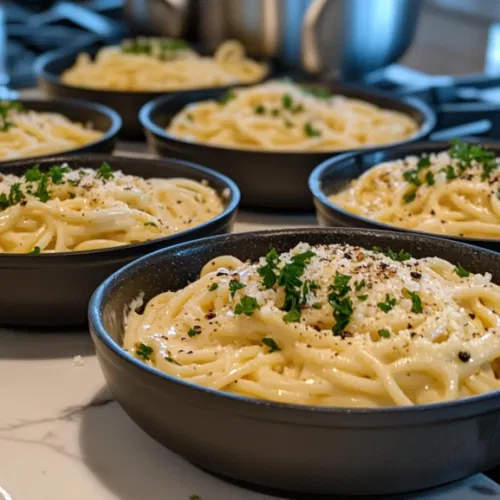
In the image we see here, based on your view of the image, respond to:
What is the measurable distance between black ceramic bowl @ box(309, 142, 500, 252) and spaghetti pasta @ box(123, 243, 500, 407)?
0.31 metres

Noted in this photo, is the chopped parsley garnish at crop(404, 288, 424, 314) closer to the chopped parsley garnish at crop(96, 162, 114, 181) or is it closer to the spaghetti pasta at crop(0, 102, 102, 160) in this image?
the chopped parsley garnish at crop(96, 162, 114, 181)

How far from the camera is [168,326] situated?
1578 millimetres

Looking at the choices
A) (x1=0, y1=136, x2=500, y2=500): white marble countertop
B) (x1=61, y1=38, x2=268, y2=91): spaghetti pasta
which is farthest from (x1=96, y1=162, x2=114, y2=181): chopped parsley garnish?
(x1=61, y1=38, x2=268, y2=91): spaghetti pasta

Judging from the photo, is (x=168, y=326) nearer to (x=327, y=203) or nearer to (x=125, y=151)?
(x=327, y=203)

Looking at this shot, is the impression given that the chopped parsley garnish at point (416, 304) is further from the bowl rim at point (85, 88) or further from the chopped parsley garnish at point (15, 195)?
the bowl rim at point (85, 88)

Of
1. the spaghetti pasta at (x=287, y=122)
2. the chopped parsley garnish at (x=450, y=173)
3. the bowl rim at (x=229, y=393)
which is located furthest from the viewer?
the spaghetti pasta at (x=287, y=122)

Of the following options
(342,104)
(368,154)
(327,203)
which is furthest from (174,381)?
(342,104)

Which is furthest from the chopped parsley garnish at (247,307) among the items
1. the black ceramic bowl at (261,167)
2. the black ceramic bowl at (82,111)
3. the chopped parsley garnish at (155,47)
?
the chopped parsley garnish at (155,47)

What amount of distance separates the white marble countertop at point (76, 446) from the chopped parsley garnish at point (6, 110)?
1.00 meters

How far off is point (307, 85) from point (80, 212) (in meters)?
1.61

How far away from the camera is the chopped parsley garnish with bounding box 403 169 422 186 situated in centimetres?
221

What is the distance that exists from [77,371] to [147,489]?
42 centimetres

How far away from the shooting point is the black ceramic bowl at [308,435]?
1.17m

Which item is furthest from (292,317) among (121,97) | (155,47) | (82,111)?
(155,47)
